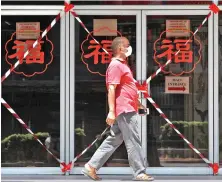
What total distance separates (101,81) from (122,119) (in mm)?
1290

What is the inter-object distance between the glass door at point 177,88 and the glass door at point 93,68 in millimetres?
235

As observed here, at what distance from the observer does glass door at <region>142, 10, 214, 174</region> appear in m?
7.88

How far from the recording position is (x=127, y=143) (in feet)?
22.2

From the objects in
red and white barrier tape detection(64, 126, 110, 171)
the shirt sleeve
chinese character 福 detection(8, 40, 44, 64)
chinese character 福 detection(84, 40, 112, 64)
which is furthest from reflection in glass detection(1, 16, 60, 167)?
the shirt sleeve

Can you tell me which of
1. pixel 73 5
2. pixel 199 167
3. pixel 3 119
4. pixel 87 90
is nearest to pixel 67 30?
pixel 73 5

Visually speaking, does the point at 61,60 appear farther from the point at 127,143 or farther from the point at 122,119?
the point at 127,143

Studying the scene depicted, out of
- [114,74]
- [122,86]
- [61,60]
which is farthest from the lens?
[61,60]

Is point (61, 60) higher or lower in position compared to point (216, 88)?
higher

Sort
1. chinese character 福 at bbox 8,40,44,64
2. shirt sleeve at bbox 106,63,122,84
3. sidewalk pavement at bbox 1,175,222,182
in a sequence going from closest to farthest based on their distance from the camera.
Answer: shirt sleeve at bbox 106,63,122,84 < sidewalk pavement at bbox 1,175,222,182 < chinese character 福 at bbox 8,40,44,64

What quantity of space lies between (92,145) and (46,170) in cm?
77

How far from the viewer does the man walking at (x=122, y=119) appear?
671 cm

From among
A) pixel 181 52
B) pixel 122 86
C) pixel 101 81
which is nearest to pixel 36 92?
pixel 101 81

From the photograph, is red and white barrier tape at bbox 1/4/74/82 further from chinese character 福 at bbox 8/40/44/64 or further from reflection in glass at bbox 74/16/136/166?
reflection in glass at bbox 74/16/136/166

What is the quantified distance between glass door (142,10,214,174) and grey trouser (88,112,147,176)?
3.53ft
